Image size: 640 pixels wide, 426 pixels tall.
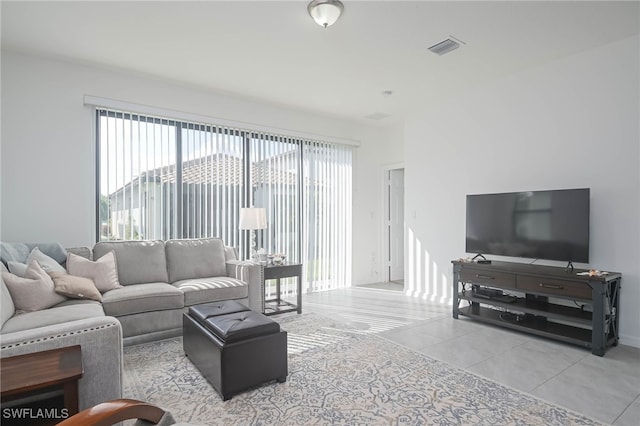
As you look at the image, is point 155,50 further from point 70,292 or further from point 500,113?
point 500,113

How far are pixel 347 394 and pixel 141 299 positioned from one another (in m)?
2.01

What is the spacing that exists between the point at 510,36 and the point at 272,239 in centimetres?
372

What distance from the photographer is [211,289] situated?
359cm

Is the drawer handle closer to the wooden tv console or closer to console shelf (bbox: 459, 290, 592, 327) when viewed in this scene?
the wooden tv console

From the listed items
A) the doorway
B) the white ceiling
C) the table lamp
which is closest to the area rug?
the table lamp

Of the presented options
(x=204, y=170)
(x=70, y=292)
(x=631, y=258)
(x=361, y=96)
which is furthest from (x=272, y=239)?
(x=631, y=258)

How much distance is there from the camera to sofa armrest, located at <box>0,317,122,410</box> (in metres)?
1.66

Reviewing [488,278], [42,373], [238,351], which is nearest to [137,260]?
[238,351]

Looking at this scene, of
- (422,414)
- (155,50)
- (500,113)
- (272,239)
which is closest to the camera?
(422,414)

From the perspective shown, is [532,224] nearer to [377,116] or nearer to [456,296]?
[456,296]

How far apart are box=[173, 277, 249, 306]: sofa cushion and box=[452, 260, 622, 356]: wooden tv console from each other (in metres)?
2.48

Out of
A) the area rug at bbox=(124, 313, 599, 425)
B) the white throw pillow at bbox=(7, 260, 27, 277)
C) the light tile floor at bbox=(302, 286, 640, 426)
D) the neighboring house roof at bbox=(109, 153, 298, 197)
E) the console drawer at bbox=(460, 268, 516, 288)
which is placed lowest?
the light tile floor at bbox=(302, 286, 640, 426)

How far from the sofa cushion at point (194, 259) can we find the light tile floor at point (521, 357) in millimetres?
1257

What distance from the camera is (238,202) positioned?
4871 millimetres
